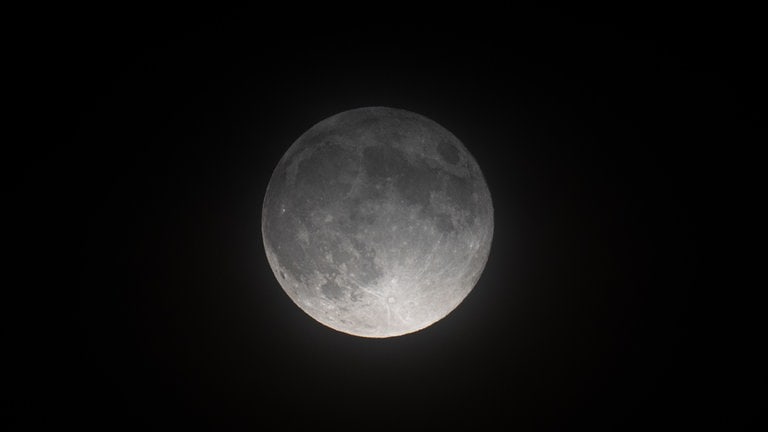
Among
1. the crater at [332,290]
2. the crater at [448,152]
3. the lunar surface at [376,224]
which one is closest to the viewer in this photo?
the lunar surface at [376,224]

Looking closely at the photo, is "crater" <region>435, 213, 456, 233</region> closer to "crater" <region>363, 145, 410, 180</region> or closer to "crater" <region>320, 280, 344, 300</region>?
"crater" <region>363, 145, 410, 180</region>

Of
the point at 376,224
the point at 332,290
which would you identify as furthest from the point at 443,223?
the point at 332,290

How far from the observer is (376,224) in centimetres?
253

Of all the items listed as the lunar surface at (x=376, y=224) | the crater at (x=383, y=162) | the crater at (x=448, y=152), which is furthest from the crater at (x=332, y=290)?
the crater at (x=448, y=152)

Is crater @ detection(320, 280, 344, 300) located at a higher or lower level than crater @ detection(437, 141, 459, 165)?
lower

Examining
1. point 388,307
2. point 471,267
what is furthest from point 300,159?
point 471,267

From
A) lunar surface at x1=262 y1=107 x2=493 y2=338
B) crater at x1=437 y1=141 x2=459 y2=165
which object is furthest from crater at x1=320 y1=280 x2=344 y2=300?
crater at x1=437 y1=141 x2=459 y2=165

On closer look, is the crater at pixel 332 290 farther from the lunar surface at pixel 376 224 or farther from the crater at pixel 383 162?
the crater at pixel 383 162

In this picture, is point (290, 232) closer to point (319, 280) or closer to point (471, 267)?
point (319, 280)

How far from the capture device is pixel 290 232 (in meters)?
2.71

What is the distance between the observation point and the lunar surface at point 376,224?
256cm

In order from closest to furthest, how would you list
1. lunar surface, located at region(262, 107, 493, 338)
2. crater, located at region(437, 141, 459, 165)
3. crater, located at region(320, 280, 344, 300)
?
lunar surface, located at region(262, 107, 493, 338) → crater, located at region(320, 280, 344, 300) → crater, located at region(437, 141, 459, 165)

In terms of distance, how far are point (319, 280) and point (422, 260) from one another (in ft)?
1.97

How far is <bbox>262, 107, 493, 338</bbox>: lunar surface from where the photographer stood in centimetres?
256
